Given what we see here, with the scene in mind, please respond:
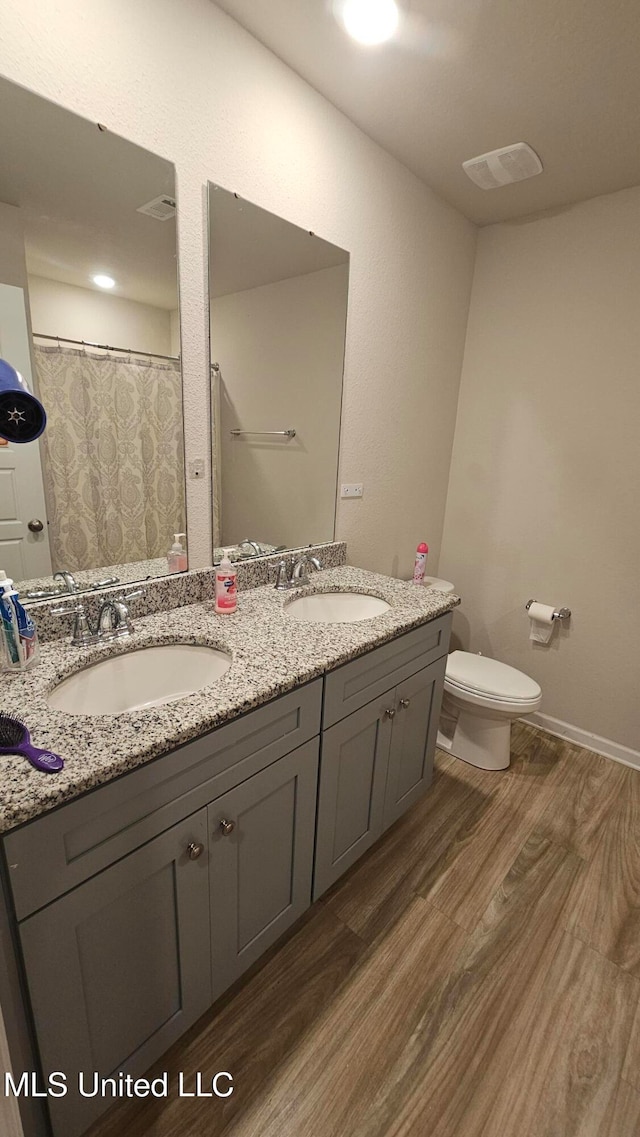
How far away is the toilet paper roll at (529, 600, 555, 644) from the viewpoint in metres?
2.29

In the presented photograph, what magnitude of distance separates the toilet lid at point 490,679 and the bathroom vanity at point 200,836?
593 millimetres

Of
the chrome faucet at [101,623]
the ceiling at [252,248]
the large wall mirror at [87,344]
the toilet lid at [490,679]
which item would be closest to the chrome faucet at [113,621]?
the chrome faucet at [101,623]

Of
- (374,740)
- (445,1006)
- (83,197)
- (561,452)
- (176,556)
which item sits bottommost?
(445,1006)

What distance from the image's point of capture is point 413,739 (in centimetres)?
165

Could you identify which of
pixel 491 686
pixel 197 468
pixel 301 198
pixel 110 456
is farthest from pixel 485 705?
pixel 301 198

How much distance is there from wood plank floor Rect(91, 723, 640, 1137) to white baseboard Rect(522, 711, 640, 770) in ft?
1.76

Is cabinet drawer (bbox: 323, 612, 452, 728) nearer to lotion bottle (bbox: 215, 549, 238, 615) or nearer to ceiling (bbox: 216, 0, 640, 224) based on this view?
lotion bottle (bbox: 215, 549, 238, 615)

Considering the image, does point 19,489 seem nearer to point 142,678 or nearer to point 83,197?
point 142,678

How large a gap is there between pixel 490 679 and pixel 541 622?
490 millimetres

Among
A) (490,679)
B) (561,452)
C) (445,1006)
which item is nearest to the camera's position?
(445,1006)

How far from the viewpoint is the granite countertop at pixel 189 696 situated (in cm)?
72

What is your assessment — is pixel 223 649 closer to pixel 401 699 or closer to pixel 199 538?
pixel 199 538

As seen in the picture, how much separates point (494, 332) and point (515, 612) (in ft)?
4.75

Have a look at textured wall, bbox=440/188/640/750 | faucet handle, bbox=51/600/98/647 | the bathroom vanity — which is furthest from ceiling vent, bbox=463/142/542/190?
faucet handle, bbox=51/600/98/647
